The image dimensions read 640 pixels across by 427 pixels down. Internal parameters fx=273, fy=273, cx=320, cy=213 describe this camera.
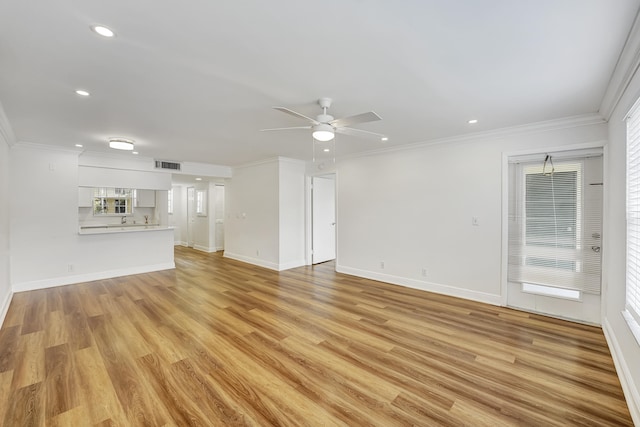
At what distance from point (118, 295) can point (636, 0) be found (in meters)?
6.09

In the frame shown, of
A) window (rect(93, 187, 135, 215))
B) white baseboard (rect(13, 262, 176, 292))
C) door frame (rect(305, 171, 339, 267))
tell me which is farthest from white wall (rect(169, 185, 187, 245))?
door frame (rect(305, 171, 339, 267))

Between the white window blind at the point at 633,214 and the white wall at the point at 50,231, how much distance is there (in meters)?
7.19

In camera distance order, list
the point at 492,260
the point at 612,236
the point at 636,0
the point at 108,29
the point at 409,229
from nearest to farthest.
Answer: the point at 636,0 → the point at 108,29 → the point at 612,236 → the point at 492,260 → the point at 409,229

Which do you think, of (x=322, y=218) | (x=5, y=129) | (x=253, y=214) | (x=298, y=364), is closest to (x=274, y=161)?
(x=253, y=214)

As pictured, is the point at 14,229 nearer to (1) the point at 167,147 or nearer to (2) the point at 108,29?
(1) the point at 167,147

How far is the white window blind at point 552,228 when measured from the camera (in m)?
3.25

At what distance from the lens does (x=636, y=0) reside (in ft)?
4.72

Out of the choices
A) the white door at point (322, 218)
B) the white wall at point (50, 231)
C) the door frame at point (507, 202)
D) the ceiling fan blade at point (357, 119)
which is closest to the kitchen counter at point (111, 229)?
the white wall at point (50, 231)

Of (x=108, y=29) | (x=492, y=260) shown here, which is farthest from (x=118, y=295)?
(x=492, y=260)

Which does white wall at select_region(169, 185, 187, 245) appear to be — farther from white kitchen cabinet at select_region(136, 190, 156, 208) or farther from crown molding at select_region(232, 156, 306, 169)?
crown molding at select_region(232, 156, 306, 169)

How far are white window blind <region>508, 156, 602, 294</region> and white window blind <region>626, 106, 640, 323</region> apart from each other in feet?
4.16

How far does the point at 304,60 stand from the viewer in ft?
6.57

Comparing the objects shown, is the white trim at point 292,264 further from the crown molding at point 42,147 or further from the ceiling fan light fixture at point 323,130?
the crown molding at point 42,147

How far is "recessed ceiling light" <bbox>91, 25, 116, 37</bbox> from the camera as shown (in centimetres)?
163
